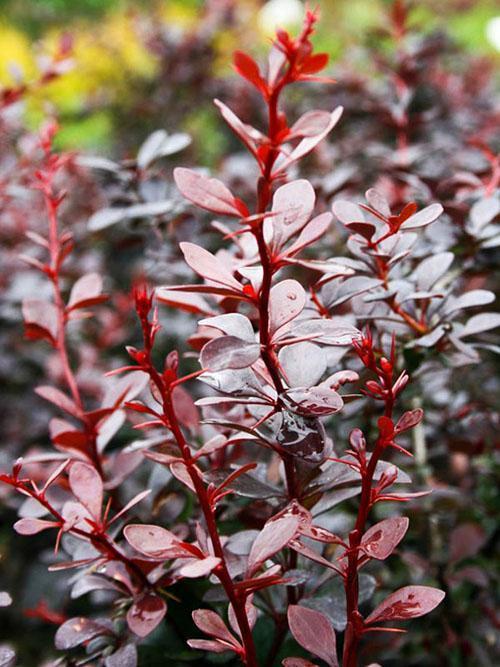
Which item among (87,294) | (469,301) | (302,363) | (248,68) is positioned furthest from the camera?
(87,294)

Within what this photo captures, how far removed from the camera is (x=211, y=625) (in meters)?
0.58

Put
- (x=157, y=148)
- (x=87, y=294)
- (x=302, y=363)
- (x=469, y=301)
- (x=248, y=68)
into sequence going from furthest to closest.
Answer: (x=157, y=148) → (x=87, y=294) → (x=469, y=301) → (x=302, y=363) → (x=248, y=68)

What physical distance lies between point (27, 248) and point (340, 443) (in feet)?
3.37

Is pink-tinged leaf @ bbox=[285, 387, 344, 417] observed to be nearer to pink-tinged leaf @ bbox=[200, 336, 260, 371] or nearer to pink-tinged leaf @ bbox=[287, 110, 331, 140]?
pink-tinged leaf @ bbox=[200, 336, 260, 371]

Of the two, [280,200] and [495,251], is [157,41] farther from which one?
[280,200]

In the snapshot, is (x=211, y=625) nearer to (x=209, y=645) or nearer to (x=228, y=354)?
(x=209, y=645)

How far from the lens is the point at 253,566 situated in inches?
21.6

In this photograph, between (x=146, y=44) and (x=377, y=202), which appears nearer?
(x=377, y=202)

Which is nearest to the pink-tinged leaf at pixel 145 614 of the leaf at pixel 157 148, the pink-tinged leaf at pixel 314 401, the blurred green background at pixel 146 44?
the pink-tinged leaf at pixel 314 401

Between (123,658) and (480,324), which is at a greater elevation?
(480,324)

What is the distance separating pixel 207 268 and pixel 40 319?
38cm

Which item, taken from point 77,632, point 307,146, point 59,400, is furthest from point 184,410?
point 307,146

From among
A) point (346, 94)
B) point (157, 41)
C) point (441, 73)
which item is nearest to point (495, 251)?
point (346, 94)

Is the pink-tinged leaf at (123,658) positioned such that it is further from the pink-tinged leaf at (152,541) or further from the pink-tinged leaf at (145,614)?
the pink-tinged leaf at (152,541)
